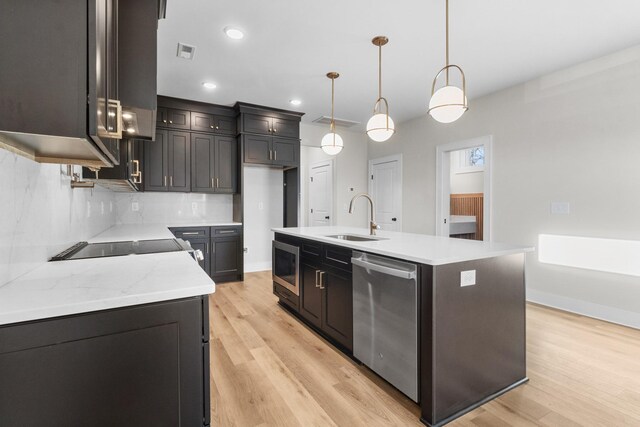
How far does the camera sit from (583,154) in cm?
337

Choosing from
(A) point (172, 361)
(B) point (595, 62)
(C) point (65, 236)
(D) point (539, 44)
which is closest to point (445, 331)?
(A) point (172, 361)

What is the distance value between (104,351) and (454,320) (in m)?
1.59

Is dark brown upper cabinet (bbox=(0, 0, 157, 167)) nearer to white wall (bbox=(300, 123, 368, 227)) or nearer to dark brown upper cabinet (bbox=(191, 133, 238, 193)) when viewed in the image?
dark brown upper cabinet (bbox=(191, 133, 238, 193))

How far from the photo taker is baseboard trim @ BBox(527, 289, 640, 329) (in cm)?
303

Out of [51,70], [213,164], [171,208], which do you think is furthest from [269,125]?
[51,70]

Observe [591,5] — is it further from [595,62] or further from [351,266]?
[351,266]

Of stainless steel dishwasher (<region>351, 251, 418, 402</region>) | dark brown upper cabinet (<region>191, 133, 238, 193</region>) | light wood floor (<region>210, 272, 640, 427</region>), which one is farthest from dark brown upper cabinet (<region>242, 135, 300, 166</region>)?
stainless steel dishwasher (<region>351, 251, 418, 402</region>)

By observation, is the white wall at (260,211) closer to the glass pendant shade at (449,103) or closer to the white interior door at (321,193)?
the white interior door at (321,193)

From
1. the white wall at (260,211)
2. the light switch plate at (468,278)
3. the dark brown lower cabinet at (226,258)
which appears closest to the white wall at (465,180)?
the white wall at (260,211)

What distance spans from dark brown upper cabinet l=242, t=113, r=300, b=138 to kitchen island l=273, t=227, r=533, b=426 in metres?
3.21

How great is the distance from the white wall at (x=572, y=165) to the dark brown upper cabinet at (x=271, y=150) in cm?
263

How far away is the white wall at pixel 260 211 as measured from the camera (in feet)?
17.9

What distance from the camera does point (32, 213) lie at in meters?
1.33

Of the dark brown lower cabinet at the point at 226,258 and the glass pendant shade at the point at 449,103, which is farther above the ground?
the glass pendant shade at the point at 449,103
